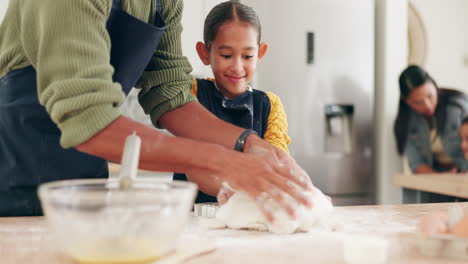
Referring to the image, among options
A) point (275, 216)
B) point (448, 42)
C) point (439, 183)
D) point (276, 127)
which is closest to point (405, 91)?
point (439, 183)

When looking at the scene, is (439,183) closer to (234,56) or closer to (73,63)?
(234,56)

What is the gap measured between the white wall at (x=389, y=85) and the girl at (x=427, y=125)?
0.28 feet

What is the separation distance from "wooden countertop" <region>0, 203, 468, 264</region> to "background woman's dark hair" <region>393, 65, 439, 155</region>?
2308 mm

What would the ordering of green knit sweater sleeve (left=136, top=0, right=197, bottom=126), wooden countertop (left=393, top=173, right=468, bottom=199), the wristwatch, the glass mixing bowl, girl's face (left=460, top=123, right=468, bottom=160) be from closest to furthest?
the glass mixing bowl → the wristwatch → green knit sweater sleeve (left=136, top=0, right=197, bottom=126) → wooden countertop (left=393, top=173, right=468, bottom=199) → girl's face (left=460, top=123, right=468, bottom=160)

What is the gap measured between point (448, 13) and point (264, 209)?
3.81 meters

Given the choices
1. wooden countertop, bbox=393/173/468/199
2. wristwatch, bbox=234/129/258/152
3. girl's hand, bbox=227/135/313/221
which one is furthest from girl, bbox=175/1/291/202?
wooden countertop, bbox=393/173/468/199

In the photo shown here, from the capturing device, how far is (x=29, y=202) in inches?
39.7

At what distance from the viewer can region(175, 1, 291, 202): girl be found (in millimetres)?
1474

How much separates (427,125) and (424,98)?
19cm

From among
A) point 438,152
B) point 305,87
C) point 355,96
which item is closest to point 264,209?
point 305,87

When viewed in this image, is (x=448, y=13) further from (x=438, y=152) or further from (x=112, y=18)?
(x=112, y=18)

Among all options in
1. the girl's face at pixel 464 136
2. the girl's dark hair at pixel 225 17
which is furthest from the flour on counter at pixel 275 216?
the girl's face at pixel 464 136

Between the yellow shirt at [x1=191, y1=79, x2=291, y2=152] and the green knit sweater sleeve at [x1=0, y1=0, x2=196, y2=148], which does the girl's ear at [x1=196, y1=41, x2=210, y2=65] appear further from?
the green knit sweater sleeve at [x1=0, y1=0, x2=196, y2=148]

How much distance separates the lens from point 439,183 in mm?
2471
